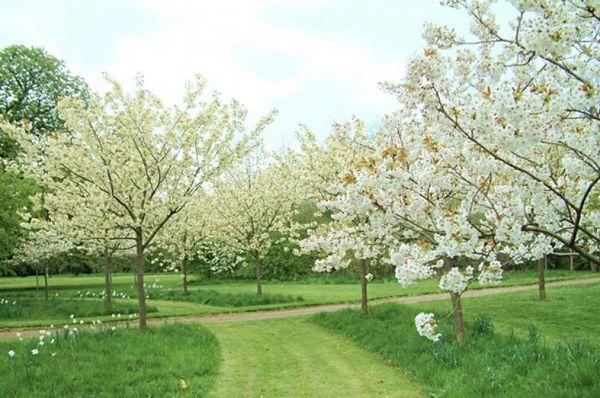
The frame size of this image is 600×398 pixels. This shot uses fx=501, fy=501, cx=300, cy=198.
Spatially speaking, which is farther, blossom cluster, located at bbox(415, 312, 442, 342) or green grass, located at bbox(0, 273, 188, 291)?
green grass, located at bbox(0, 273, 188, 291)

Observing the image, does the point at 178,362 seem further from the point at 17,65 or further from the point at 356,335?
the point at 17,65

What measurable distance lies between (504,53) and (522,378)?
4.24m

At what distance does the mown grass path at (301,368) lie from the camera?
755 cm

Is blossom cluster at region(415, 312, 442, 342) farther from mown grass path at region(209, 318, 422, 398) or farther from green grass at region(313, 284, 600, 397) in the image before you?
mown grass path at region(209, 318, 422, 398)

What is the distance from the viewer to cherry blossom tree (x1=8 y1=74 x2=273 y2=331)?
33.6 ft

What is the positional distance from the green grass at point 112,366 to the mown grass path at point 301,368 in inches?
19.8

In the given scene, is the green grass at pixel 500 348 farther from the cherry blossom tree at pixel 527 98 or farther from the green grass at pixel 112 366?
the green grass at pixel 112 366

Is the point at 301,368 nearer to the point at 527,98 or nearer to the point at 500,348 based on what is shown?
the point at 500,348

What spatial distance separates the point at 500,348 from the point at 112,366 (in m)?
6.23

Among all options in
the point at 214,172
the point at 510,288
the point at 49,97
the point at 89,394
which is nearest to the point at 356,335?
the point at 214,172

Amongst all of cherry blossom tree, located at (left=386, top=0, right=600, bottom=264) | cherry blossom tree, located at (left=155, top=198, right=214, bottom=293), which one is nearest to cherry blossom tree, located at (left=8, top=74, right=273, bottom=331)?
cherry blossom tree, located at (left=386, top=0, right=600, bottom=264)

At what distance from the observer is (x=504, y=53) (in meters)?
4.18

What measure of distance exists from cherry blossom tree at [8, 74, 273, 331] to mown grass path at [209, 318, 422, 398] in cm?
270

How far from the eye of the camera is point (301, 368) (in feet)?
29.5
